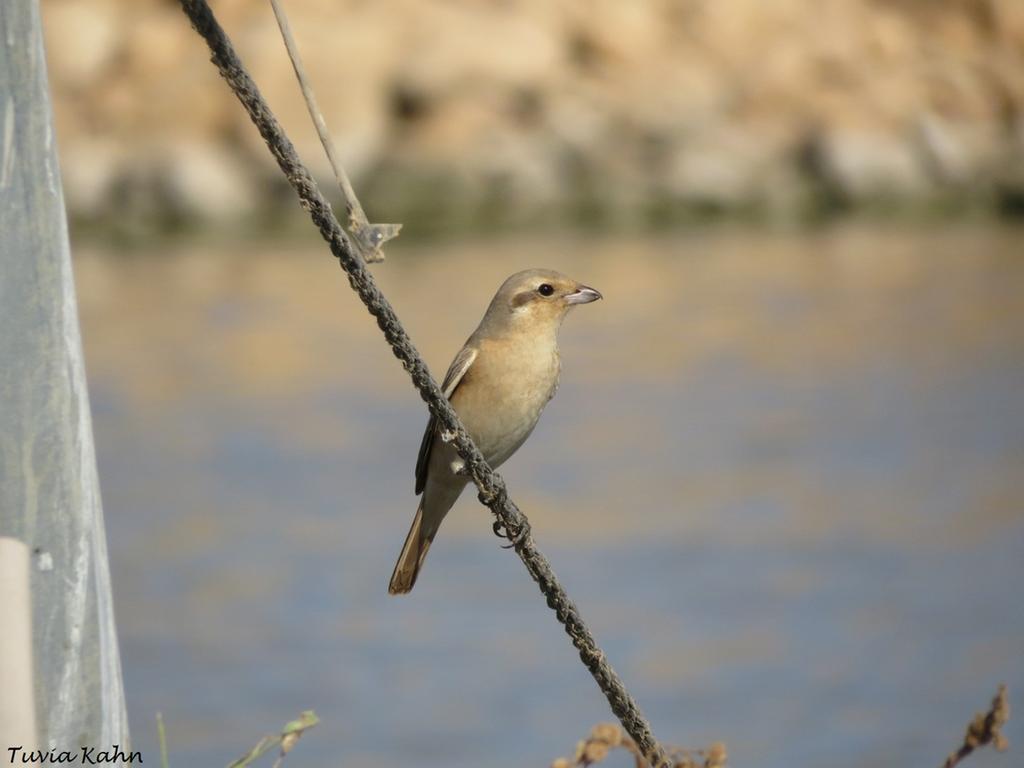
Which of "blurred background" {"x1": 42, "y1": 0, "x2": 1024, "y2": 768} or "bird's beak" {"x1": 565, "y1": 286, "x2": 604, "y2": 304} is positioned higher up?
"blurred background" {"x1": 42, "y1": 0, "x2": 1024, "y2": 768}

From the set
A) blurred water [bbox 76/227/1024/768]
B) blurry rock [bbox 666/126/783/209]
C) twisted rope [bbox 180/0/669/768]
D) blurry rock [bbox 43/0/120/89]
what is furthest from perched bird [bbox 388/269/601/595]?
blurry rock [bbox 43/0/120/89]

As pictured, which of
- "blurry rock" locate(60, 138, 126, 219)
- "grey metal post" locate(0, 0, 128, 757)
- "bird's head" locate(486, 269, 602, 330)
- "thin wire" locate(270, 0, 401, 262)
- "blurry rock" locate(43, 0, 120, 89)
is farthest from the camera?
"blurry rock" locate(43, 0, 120, 89)

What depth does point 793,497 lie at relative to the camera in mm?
16188

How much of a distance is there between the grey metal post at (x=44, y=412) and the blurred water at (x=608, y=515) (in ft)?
25.4

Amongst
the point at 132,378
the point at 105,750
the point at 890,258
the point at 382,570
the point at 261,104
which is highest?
the point at 890,258

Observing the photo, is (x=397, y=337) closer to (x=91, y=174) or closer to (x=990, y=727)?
(x=990, y=727)

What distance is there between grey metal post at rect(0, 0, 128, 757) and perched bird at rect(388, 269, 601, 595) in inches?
70.2

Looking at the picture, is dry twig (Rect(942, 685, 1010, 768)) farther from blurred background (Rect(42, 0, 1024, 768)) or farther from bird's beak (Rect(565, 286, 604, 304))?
blurred background (Rect(42, 0, 1024, 768))

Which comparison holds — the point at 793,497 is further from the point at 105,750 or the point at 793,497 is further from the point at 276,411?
the point at 105,750

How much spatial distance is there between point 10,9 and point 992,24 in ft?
Result: 108

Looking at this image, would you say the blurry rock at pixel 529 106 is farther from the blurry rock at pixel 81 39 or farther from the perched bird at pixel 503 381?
the perched bird at pixel 503 381

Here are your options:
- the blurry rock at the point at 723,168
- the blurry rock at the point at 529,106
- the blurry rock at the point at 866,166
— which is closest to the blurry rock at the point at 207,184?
the blurry rock at the point at 529,106

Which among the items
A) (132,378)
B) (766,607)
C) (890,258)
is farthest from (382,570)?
(890,258)

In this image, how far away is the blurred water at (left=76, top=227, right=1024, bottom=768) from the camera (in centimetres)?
1183
